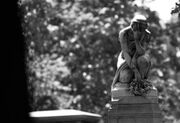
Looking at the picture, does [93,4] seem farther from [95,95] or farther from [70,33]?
[95,95]

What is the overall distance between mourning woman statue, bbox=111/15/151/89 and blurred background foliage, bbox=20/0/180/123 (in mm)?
9870

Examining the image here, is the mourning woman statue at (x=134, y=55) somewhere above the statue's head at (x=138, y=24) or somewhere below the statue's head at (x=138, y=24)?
below

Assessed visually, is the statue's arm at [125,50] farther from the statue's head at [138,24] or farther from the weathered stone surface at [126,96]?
the weathered stone surface at [126,96]

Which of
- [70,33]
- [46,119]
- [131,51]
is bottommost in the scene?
[46,119]

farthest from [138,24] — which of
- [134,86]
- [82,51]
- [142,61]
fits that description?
[82,51]

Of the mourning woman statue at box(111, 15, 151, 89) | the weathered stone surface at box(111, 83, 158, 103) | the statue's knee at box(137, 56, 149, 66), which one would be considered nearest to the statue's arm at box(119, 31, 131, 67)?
the mourning woman statue at box(111, 15, 151, 89)

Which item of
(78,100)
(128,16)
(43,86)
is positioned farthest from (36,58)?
(128,16)

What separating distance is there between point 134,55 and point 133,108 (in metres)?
1.27

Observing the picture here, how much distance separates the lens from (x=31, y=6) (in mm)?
22609

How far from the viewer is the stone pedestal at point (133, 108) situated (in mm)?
12133

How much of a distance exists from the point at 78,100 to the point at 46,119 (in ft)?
39.1

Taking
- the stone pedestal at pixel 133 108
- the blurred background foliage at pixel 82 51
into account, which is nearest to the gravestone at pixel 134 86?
the stone pedestal at pixel 133 108

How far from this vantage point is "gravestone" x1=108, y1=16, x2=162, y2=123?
1217 centimetres

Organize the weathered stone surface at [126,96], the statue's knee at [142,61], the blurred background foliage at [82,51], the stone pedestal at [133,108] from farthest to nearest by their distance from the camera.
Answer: the blurred background foliage at [82,51] → the statue's knee at [142,61] → the weathered stone surface at [126,96] → the stone pedestal at [133,108]
